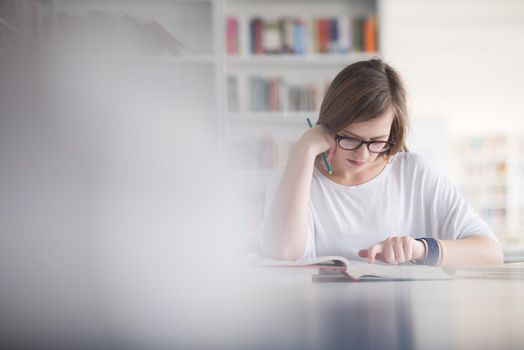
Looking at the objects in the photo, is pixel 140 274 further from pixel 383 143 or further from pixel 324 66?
pixel 324 66

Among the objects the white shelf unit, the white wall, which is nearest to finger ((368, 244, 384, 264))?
the white shelf unit

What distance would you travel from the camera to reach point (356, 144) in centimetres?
83

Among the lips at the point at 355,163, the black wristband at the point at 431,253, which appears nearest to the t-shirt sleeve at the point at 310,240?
the lips at the point at 355,163

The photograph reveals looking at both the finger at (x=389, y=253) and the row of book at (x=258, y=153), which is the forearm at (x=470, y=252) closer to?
the finger at (x=389, y=253)

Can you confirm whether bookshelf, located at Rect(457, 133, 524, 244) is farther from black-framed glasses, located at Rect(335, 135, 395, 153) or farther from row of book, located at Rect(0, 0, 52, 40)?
row of book, located at Rect(0, 0, 52, 40)

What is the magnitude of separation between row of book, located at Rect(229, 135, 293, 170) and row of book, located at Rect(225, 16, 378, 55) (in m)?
0.45

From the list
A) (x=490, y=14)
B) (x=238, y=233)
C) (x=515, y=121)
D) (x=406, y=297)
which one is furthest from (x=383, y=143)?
(x=515, y=121)

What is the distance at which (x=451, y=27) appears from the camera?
440 cm

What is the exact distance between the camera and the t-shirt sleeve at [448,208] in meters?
0.87

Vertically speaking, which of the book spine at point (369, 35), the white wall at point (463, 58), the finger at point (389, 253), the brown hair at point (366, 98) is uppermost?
the white wall at point (463, 58)

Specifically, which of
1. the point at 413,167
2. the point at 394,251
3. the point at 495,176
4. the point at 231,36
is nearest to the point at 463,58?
the point at 495,176

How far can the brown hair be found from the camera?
81cm

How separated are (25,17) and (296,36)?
78.0 inches

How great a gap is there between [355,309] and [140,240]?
9.0 inches
